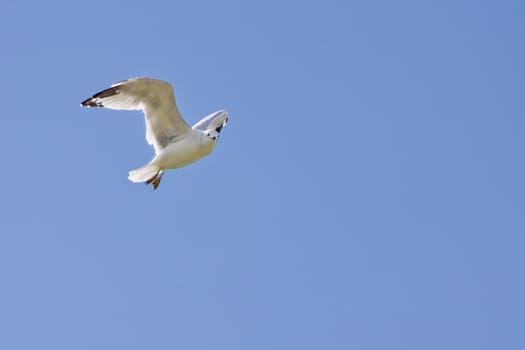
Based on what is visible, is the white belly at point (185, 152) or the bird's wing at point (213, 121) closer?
the white belly at point (185, 152)

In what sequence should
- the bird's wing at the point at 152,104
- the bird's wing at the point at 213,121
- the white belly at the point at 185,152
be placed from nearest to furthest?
1. the bird's wing at the point at 152,104
2. the white belly at the point at 185,152
3. the bird's wing at the point at 213,121

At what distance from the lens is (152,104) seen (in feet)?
88.3

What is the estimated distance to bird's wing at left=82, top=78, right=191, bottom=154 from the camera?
26484 millimetres

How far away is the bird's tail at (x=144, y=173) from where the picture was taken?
88.1 feet

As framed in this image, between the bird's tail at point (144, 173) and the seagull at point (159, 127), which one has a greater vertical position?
the seagull at point (159, 127)

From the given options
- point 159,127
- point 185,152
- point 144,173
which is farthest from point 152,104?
point 144,173

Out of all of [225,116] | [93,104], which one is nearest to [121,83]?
[93,104]

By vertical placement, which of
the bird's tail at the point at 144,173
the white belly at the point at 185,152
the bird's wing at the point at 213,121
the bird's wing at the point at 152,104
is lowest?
the bird's tail at the point at 144,173

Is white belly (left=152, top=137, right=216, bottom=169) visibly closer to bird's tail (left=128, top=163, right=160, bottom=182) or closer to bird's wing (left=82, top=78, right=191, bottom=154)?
bird's tail (left=128, top=163, right=160, bottom=182)

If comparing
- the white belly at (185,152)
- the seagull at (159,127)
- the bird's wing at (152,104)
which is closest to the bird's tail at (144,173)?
the seagull at (159,127)

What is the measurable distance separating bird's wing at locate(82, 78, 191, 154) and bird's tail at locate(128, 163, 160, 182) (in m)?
0.42

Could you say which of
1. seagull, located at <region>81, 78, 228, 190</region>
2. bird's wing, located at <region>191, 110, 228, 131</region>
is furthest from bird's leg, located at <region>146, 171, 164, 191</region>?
bird's wing, located at <region>191, 110, 228, 131</region>

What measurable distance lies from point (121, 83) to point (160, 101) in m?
0.76

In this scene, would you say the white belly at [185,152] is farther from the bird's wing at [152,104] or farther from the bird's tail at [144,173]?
the bird's wing at [152,104]
